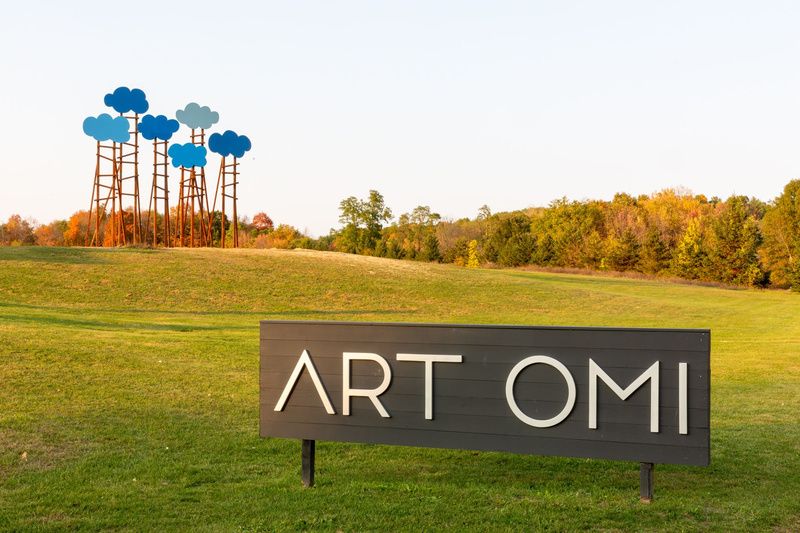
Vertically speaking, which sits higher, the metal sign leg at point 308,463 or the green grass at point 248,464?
the metal sign leg at point 308,463

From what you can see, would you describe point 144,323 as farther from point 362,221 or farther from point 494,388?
point 362,221

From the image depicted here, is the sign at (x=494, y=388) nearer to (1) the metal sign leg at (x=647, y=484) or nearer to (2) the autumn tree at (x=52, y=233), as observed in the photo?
(1) the metal sign leg at (x=647, y=484)

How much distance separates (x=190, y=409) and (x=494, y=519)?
5.66 meters

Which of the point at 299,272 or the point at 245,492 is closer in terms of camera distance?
the point at 245,492

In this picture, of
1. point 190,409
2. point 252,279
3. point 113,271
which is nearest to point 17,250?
point 113,271

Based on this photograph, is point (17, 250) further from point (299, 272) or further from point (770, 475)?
point (770, 475)

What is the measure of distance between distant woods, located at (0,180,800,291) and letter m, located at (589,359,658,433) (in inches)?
Answer: 2388

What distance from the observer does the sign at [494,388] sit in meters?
5.68

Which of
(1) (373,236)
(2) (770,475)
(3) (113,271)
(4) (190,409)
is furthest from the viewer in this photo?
(1) (373,236)

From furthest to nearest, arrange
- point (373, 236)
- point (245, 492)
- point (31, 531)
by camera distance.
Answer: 1. point (373, 236)
2. point (245, 492)
3. point (31, 531)

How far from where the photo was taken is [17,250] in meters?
38.9

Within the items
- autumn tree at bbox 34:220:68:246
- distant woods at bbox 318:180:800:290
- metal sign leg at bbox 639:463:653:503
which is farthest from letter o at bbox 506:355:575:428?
autumn tree at bbox 34:220:68:246

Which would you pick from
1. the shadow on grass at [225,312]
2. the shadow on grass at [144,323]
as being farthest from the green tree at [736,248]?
the shadow on grass at [144,323]

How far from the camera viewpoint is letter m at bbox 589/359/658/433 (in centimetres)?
568
